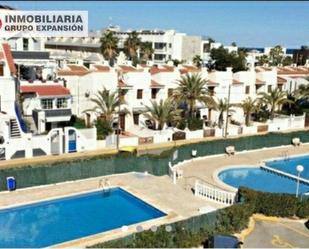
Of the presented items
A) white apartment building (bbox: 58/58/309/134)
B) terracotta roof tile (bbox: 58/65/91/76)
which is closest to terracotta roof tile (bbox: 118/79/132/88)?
white apartment building (bbox: 58/58/309/134)

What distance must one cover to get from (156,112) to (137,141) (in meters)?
4.09

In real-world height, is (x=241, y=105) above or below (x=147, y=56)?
below

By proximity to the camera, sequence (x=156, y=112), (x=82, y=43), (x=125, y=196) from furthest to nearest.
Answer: (x=82, y=43), (x=156, y=112), (x=125, y=196)

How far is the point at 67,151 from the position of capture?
34.5 metres

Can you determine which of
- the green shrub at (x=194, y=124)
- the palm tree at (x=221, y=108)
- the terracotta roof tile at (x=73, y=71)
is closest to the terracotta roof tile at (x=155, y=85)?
the green shrub at (x=194, y=124)

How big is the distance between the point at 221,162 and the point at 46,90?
16.9m

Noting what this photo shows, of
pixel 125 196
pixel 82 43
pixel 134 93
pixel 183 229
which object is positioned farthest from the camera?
pixel 82 43

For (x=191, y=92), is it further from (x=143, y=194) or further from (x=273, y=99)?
(x=143, y=194)

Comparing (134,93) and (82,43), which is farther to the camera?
Result: (82,43)

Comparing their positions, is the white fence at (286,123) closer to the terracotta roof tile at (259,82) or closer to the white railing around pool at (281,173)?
the terracotta roof tile at (259,82)

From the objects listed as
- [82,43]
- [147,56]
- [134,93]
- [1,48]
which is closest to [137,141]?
[134,93]

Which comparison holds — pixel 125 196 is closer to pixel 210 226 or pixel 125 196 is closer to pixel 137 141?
pixel 210 226

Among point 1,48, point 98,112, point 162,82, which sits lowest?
point 98,112

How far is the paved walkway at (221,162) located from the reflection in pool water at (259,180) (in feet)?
2.90
